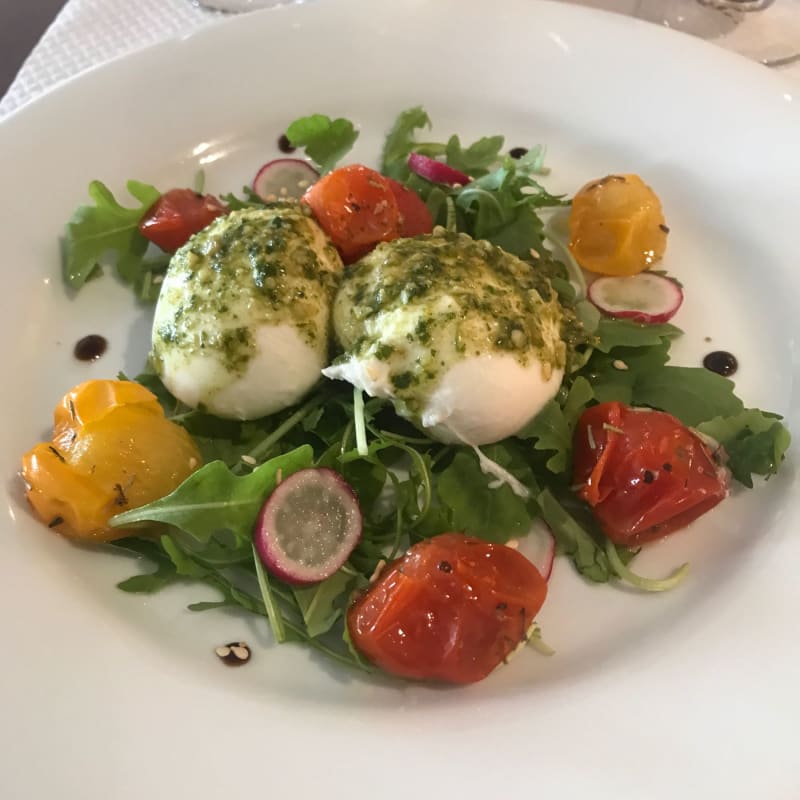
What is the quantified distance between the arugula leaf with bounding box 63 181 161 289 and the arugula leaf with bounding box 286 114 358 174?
0.54 meters

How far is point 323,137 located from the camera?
274cm

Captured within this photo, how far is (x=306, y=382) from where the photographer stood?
2.13 metres

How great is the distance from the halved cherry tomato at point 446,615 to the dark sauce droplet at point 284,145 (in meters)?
1.78

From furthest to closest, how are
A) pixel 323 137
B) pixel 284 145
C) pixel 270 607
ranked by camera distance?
pixel 284 145, pixel 323 137, pixel 270 607

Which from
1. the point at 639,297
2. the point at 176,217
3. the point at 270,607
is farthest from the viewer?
the point at 176,217

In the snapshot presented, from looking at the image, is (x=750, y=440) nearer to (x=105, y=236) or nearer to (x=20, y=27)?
(x=105, y=236)

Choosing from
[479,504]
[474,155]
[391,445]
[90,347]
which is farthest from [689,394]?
[90,347]

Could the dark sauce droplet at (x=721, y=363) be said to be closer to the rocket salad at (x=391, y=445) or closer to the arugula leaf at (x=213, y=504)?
the rocket salad at (x=391, y=445)

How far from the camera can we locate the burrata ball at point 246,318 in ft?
6.68

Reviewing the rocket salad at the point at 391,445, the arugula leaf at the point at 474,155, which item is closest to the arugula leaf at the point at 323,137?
the arugula leaf at the point at 474,155

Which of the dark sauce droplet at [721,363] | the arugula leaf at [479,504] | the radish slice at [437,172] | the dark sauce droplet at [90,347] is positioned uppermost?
the radish slice at [437,172]

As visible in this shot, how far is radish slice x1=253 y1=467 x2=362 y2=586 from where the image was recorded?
5.95ft

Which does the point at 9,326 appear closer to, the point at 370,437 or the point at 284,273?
the point at 284,273

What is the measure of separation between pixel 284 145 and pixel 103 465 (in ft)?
5.07
